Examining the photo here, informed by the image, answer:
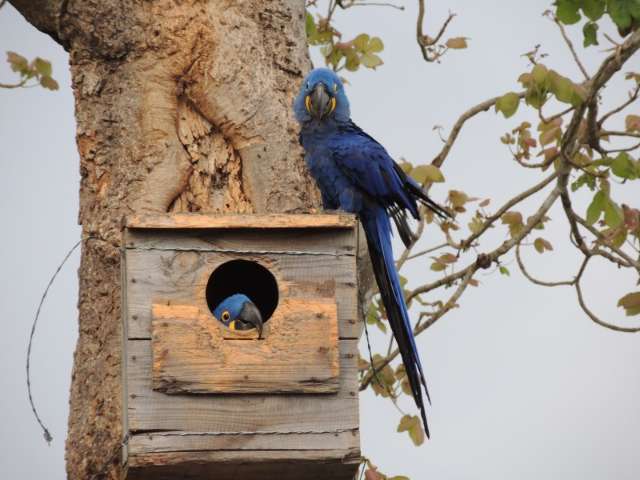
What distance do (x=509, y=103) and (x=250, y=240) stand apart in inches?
69.3

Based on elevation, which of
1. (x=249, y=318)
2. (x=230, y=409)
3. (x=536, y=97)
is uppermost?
(x=536, y=97)

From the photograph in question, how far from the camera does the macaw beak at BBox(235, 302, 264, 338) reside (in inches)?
142

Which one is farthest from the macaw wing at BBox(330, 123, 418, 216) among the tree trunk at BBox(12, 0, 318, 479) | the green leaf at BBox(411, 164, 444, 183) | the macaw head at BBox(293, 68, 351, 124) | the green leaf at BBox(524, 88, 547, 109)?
the green leaf at BBox(524, 88, 547, 109)

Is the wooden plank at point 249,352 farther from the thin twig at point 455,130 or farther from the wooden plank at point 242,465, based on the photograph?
the thin twig at point 455,130

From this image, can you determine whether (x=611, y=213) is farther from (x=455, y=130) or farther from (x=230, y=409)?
(x=230, y=409)

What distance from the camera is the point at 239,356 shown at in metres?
3.43

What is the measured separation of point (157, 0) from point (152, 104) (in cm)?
40

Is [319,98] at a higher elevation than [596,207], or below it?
higher

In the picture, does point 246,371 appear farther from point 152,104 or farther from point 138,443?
point 152,104

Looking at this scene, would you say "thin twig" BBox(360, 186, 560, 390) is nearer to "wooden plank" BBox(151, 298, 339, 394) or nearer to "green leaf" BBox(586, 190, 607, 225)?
"green leaf" BBox(586, 190, 607, 225)

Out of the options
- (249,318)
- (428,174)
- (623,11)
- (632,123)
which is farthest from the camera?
(632,123)

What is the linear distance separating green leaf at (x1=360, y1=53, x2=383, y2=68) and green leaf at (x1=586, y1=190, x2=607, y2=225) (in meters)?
1.40

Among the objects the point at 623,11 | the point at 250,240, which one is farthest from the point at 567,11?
the point at 250,240

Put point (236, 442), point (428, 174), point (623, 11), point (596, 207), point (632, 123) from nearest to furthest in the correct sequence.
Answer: point (236, 442), point (623, 11), point (596, 207), point (428, 174), point (632, 123)
